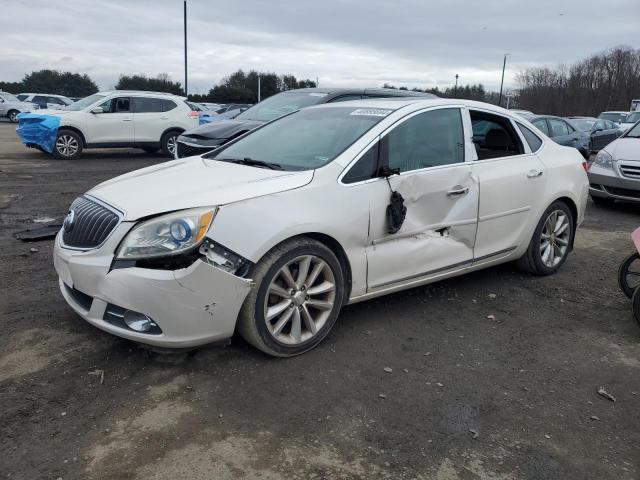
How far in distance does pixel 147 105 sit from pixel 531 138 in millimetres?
11715

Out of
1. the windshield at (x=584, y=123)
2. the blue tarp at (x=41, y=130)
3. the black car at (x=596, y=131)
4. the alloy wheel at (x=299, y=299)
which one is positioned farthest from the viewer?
the windshield at (x=584, y=123)

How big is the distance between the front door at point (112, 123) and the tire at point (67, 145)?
11.6 inches

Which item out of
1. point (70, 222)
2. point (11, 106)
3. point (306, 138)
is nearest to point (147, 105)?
point (306, 138)

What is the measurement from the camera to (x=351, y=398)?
3.11 metres

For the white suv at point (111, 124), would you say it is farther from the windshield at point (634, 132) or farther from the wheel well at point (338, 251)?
the wheel well at point (338, 251)

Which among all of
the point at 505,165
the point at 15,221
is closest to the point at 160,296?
the point at 505,165

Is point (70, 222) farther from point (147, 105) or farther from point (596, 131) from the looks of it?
point (596, 131)

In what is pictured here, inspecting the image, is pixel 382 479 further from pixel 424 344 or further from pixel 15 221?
pixel 15 221

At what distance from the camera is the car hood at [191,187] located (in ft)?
10.6

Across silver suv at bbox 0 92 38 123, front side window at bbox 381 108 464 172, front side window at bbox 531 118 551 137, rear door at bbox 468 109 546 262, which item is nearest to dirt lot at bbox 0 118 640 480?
rear door at bbox 468 109 546 262

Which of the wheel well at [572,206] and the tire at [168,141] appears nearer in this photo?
the wheel well at [572,206]

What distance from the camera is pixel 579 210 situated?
17.7ft

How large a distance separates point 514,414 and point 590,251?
4039 millimetres

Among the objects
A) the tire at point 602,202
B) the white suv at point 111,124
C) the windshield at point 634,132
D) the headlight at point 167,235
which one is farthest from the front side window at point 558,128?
the headlight at point 167,235
